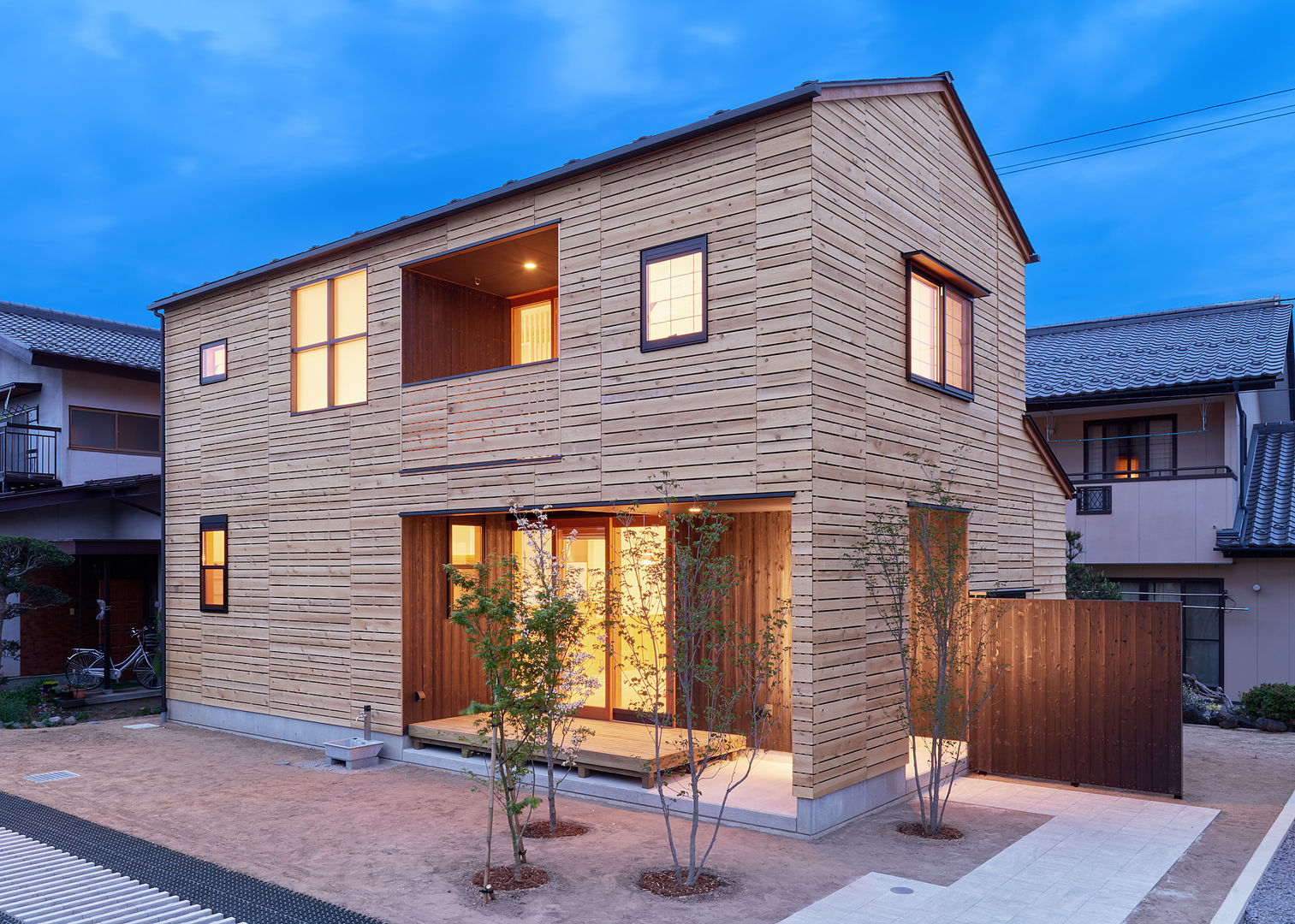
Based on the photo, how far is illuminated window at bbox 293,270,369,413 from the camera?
11750 millimetres

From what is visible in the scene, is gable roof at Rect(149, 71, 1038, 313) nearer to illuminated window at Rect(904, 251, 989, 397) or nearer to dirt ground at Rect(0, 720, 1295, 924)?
illuminated window at Rect(904, 251, 989, 397)

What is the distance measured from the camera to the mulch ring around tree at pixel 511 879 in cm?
657

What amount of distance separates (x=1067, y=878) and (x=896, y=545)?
316 centimetres

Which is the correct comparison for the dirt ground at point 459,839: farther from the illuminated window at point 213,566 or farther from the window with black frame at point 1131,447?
the window with black frame at point 1131,447

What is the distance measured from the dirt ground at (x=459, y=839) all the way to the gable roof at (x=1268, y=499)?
448cm

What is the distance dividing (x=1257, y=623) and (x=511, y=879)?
1326cm

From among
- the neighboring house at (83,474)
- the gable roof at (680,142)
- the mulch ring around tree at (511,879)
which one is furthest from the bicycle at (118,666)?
the mulch ring around tree at (511,879)

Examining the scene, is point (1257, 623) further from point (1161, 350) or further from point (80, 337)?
point (80, 337)

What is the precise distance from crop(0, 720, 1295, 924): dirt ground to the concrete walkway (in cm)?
16

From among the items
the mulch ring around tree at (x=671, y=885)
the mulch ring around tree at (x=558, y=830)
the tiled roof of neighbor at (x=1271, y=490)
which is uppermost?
the tiled roof of neighbor at (x=1271, y=490)

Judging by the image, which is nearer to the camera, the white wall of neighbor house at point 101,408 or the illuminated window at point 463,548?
the illuminated window at point 463,548

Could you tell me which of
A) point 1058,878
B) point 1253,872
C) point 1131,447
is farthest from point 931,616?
point 1131,447

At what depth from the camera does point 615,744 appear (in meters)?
9.51

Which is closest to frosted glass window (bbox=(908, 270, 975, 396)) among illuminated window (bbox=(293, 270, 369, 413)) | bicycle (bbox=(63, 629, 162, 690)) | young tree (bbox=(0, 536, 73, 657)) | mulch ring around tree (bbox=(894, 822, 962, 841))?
mulch ring around tree (bbox=(894, 822, 962, 841))
